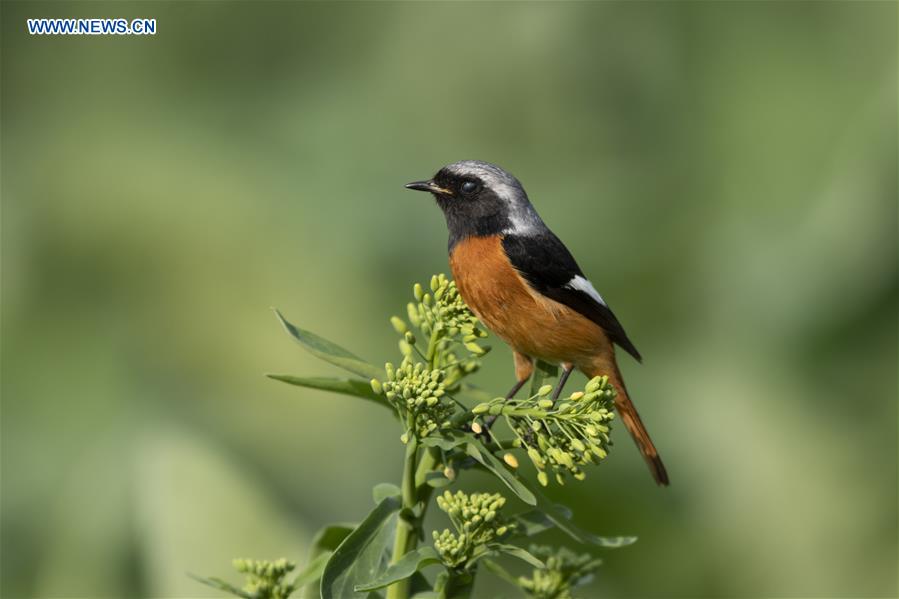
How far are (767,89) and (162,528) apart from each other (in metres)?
6.48

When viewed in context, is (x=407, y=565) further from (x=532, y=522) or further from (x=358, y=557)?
(x=532, y=522)

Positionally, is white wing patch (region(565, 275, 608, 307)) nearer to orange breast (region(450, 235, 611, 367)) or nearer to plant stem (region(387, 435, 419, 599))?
orange breast (region(450, 235, 611, 367))

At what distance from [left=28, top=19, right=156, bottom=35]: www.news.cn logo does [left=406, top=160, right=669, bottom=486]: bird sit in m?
5.27

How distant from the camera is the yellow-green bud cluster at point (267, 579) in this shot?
5.83ft

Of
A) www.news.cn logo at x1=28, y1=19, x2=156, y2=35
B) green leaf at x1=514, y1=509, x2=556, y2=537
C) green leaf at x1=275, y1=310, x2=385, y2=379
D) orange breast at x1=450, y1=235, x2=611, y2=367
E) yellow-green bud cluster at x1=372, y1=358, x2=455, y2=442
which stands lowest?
green leaf at x1=514, y1=509, x2=556, y2=537

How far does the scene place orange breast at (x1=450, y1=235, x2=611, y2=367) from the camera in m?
2.87

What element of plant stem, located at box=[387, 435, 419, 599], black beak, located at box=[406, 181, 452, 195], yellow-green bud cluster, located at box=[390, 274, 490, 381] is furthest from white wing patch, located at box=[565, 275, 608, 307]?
plant stem, located at box=[387, 435, 419, 599]

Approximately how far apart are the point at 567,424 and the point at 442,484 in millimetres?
294

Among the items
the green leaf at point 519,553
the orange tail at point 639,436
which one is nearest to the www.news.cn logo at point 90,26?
the orange tail at point 639,436

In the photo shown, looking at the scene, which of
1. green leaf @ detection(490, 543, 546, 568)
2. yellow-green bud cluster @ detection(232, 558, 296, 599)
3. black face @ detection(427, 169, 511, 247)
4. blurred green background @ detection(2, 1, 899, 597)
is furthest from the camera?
blurred green background @ detection(2, 1, 899, 597)

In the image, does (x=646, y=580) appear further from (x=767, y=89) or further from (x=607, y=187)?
(x=767, y=89)

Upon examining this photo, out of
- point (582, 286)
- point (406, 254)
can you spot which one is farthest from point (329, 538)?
point (406, 254)

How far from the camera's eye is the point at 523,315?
2.94m

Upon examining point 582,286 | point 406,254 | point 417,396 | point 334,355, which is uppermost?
point 406,254
